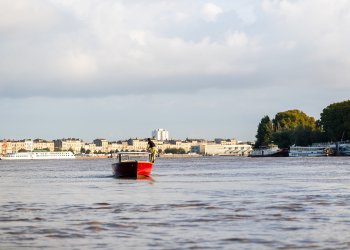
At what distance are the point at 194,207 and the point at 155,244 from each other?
37.5ft

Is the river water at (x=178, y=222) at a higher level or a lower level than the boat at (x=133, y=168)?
lower

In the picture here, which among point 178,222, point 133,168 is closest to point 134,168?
point 133,168

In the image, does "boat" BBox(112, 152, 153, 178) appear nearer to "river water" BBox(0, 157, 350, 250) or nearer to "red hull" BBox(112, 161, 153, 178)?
"red hull" BBox(112, 161, 153, 178)

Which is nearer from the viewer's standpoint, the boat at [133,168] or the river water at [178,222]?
the river water at [178,222]

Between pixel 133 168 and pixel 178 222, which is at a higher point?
pixel 133 168

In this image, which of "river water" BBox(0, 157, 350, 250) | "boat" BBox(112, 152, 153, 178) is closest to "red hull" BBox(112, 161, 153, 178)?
"boat" BBox(112, 152, 153, 178)

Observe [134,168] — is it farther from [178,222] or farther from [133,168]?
[178,222]

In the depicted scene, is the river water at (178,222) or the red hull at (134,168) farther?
the red hull at (134,168)

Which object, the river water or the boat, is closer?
the river water

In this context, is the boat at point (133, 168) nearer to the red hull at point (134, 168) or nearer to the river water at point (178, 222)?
the red hull at point (134, 168)

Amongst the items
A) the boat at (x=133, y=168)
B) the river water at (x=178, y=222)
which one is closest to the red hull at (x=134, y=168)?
the boat at (x=133, y=168)

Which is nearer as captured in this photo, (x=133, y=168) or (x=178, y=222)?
(x=178, y=222)

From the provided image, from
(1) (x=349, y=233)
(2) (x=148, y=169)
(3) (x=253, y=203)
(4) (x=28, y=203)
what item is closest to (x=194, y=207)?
(3) (x=253, y=203)

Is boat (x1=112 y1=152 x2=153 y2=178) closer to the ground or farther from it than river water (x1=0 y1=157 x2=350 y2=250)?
farther from it
